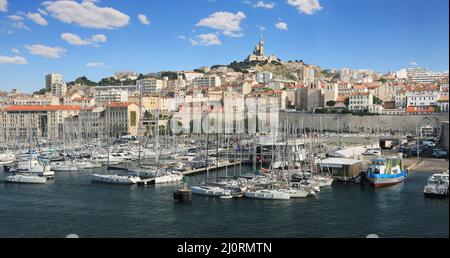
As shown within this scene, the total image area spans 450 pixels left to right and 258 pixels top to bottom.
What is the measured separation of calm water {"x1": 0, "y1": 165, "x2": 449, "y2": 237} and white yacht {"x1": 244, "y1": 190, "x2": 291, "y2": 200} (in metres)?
0.12

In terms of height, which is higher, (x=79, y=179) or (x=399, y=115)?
(x=399, y=115)

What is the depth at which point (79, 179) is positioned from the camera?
25.6ft

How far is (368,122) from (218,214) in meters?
11.1

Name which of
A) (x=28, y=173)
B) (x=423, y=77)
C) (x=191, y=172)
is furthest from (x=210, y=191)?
(x=423, y=77)

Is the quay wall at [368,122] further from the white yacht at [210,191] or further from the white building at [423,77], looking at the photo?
the white building at [423,77]

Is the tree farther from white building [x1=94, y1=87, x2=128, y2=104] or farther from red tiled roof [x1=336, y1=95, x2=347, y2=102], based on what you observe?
white building [x1=94, y1=87, x2=128, y2=104]

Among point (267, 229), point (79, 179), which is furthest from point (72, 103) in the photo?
point (267, 229)

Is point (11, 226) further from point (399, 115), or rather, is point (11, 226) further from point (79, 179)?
point (399, 115)

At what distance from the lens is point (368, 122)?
15055 millimetres

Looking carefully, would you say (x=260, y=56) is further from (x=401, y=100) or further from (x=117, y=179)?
(x=117, y=179)

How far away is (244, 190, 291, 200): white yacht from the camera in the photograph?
582cm

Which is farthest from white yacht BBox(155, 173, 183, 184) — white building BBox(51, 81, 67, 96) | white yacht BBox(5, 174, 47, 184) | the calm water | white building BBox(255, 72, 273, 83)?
white building BBox(255, 72, 273, 83)

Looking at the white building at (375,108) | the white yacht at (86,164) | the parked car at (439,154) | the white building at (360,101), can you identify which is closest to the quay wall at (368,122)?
the white building at (375,108)
